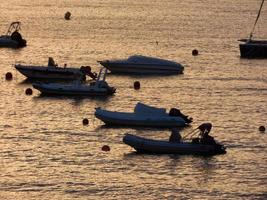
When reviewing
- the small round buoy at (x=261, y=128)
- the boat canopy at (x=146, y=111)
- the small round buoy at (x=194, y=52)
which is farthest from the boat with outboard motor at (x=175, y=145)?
the small round buoy at (x=194, y=52)

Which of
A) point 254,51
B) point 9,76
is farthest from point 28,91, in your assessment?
point 254,51

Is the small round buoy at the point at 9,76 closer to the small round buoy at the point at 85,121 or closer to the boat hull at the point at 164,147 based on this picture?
the small round buoy at the point at 85,121

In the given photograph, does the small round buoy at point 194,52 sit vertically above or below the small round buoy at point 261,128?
above

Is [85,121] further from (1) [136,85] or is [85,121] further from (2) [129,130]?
(1) [136,85]

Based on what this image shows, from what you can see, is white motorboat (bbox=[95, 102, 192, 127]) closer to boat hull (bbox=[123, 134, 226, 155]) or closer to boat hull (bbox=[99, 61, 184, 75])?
boat hull (bbox=[123, 134, 226, 155])

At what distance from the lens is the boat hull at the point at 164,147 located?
76188 mm

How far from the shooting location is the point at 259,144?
268 ft

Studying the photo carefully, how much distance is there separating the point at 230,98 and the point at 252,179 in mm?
30858

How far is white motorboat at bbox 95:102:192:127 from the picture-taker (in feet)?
280

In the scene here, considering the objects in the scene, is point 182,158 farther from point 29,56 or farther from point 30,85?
point 29,56

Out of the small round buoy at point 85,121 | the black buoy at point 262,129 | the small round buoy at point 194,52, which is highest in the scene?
the small round buoy at point 194,52

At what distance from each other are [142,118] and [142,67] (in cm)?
3132

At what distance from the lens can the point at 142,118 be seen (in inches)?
3354

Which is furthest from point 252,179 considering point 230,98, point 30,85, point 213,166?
point 30,85
